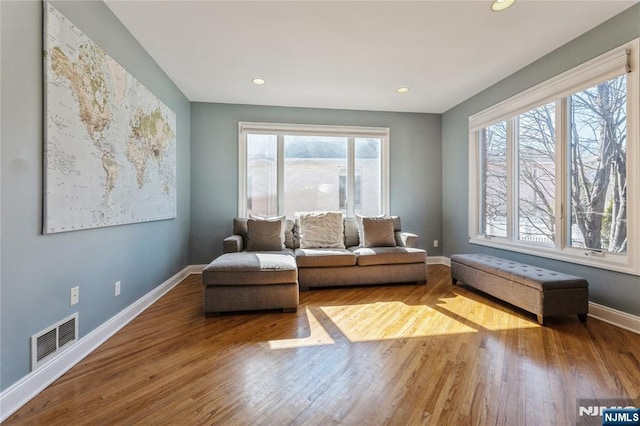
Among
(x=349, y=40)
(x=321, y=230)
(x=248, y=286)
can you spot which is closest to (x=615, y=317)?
(x=321, y=230)

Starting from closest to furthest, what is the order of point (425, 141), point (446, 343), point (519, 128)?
point (446, 343) → point (519, 128) → point (425, 141)

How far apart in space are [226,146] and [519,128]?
397cm

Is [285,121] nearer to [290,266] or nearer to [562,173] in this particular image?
[290,266]

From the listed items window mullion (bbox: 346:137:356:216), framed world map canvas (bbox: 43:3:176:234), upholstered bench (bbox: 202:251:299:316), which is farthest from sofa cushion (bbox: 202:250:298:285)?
window mullion (bbox: 346:137:356:216)

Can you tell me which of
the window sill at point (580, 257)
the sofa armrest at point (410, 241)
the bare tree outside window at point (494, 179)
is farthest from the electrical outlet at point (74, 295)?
the bare tree outside window at point (494, 179)

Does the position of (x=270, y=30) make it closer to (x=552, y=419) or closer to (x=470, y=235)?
(x=552, y=419)

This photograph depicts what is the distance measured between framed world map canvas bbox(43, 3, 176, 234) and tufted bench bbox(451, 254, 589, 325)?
354 centimetres

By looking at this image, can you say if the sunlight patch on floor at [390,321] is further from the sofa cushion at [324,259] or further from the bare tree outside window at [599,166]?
the bare tree outside window at [599,166]

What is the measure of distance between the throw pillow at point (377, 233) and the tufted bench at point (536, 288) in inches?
45.7

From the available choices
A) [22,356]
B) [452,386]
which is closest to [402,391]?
[452,386]

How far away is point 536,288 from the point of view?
239cm

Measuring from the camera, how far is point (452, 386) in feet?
5.19

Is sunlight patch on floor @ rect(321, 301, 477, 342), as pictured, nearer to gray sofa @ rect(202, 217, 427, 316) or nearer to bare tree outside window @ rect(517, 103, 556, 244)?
gray sofa @ rect(202, 217, 427, 316)

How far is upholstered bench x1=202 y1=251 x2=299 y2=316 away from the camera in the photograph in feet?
8.36
